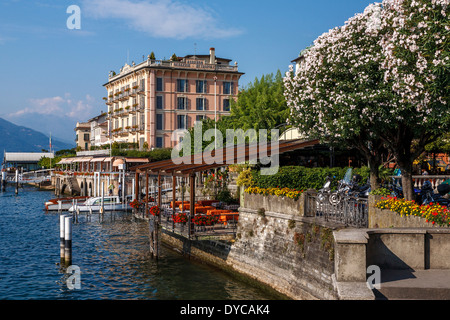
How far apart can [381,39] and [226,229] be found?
10948 millimetres

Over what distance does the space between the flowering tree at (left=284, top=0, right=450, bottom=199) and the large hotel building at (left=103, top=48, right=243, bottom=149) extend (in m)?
55.4

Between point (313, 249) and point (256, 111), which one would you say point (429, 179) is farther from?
point (256, 111)

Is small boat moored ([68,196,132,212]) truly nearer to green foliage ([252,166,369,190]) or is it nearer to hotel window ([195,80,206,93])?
green foliage ([252,166,369,190])

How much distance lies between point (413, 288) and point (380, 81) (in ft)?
30.6

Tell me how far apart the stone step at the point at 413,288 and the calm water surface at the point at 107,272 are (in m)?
8.56

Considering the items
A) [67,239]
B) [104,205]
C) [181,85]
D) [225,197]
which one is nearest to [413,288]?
[67,239]

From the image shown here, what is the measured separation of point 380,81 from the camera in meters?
17.6

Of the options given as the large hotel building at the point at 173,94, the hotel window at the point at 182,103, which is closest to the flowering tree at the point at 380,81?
the large hotel building at the point at 173,94

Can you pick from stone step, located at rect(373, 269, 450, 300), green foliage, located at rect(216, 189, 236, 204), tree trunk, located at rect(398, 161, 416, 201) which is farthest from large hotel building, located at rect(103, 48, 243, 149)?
stone step, located at rect(373, 269, 450, 300)

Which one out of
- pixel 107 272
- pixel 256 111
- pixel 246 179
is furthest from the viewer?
pixel 256 111

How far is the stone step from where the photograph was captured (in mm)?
10195

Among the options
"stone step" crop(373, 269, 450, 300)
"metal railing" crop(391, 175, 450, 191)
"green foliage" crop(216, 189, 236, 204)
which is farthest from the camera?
"green foliage" crop(216, 189, 236, 204)

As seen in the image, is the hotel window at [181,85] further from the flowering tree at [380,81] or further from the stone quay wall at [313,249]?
the flowering tree at [380,81]
